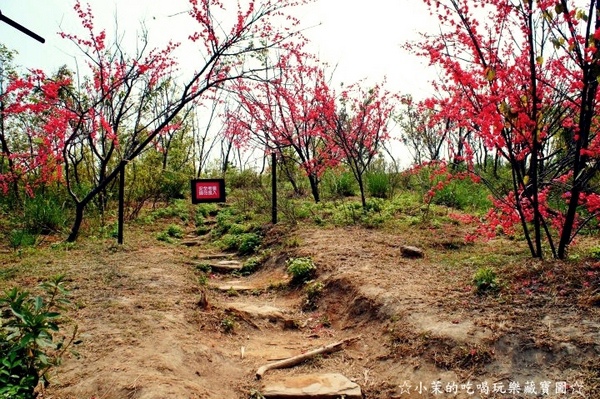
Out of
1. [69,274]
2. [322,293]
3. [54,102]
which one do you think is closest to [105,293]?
[69,274]

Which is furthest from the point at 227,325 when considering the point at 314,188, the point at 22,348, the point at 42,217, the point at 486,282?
the point at 314,188

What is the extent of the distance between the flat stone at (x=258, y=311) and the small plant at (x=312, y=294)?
13.7 inches

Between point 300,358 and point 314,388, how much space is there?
506mm

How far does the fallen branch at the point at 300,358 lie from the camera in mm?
3385

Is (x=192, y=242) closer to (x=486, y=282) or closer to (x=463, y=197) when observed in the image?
(x=463, y=197)

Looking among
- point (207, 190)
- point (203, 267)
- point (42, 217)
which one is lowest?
point (203, 267)

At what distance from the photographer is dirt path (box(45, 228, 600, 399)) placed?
9.15ft

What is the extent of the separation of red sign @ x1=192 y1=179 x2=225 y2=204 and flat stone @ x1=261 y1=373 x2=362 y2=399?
384cm

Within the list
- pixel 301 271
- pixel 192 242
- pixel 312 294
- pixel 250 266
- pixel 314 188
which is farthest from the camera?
pixel 314 188

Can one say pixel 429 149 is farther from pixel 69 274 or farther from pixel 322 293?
pixel 69 274

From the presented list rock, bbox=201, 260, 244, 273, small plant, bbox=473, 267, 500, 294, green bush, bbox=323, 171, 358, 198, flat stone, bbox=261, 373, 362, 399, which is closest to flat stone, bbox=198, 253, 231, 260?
rock, bbox=201, 260, 244, 273

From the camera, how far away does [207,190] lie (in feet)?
22.0

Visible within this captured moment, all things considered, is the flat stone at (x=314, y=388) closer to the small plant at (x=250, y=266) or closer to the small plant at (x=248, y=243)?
the small plant at (x=250, y=266)

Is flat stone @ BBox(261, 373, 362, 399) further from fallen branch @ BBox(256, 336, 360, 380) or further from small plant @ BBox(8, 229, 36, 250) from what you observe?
small plant @ BBox(8, 229, 36, 250)
